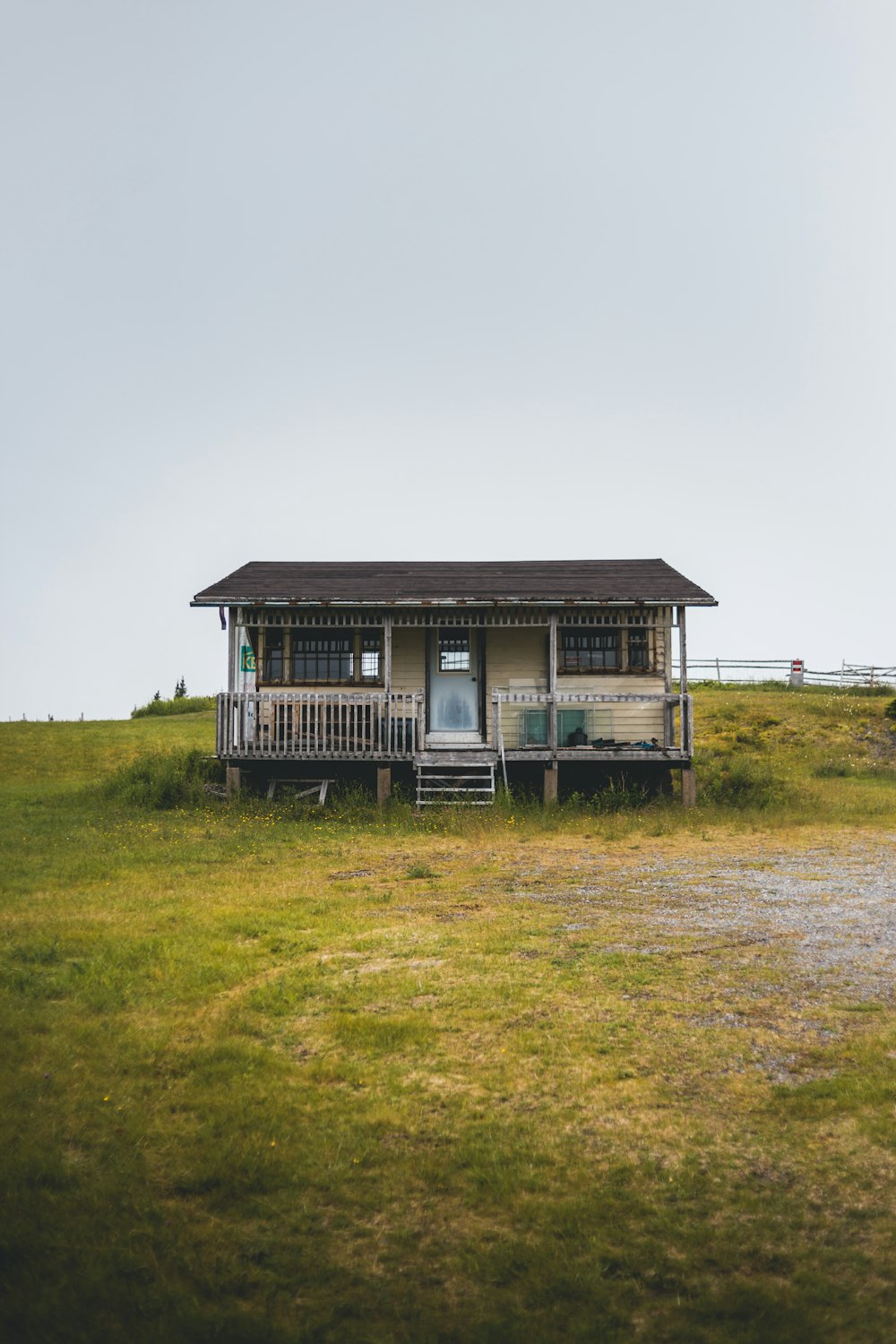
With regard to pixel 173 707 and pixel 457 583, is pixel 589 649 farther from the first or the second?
pixel 173 707

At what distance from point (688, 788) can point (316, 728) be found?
7.17 m

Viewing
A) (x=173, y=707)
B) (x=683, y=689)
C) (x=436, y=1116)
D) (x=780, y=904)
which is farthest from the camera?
(x=173, y=707)

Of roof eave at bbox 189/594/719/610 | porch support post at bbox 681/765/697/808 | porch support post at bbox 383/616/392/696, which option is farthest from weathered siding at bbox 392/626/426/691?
porch support post at bbox 681/765/697/808

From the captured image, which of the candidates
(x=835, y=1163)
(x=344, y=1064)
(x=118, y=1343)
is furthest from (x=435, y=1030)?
(x=118, y=1343)

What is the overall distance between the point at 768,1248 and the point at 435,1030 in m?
2.65

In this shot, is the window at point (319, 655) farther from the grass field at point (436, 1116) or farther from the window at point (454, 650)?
the grass field at point (436, 1116)

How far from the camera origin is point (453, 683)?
2075 cm

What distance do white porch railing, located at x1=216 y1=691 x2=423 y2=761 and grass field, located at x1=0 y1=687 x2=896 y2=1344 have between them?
7.48m

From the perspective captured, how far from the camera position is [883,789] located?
2234 cm

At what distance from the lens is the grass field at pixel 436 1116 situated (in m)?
3.83

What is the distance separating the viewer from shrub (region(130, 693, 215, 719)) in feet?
127

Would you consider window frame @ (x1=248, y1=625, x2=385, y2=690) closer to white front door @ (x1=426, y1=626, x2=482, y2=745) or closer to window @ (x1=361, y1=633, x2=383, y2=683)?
window @ (x1=361, y1=633, x2=383, y2=683)

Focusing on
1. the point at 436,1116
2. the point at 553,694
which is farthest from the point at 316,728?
the point at 436,1116

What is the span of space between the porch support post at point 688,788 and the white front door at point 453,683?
4183 mm
